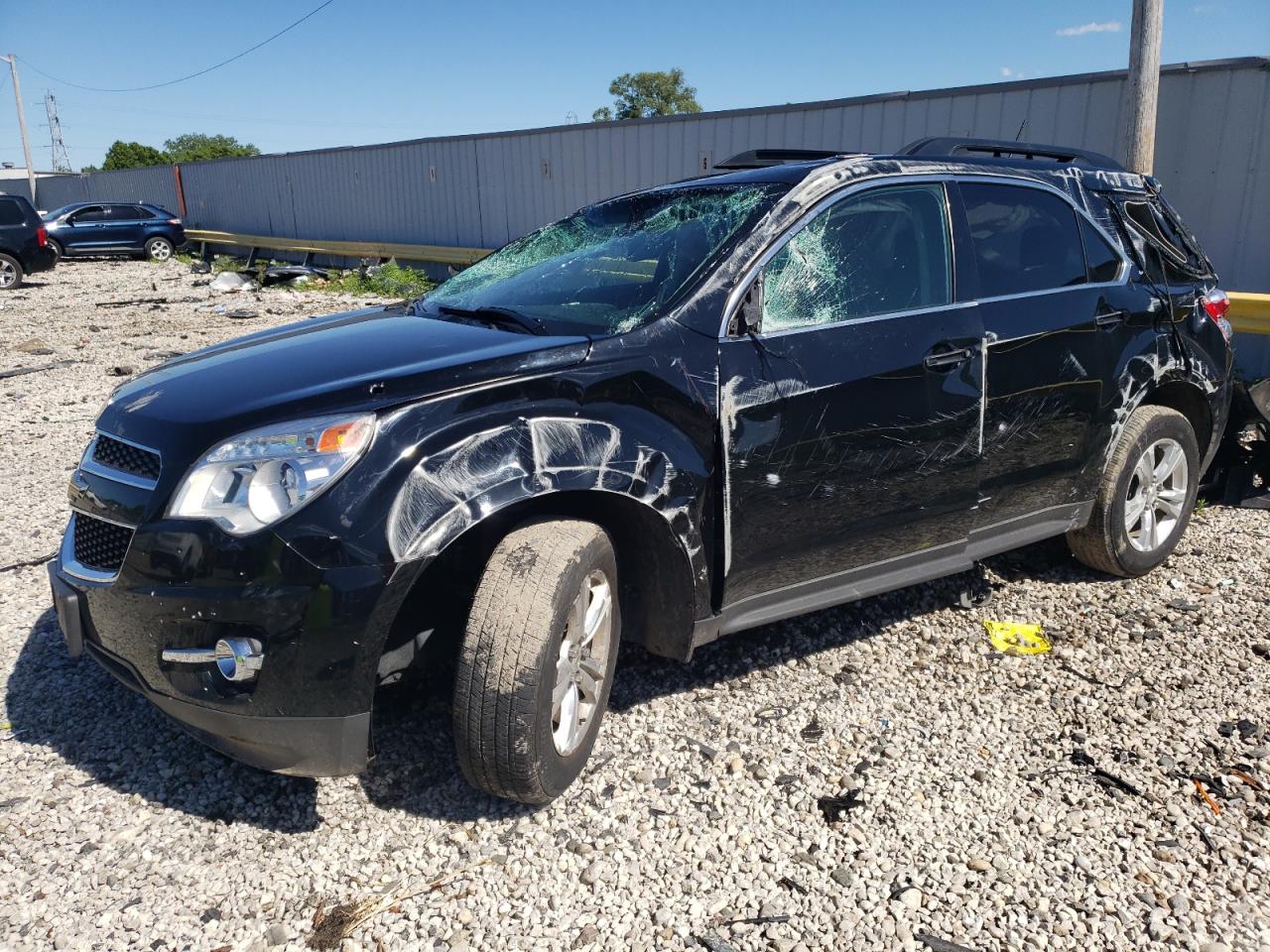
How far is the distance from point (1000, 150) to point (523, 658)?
10.2ft

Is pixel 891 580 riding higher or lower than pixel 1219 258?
lower

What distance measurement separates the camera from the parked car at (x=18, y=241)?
18.5 m

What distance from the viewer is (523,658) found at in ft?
8.40

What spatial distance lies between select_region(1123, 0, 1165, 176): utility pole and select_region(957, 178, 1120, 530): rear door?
11.6ft

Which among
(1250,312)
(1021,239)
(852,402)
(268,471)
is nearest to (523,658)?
(268,471)

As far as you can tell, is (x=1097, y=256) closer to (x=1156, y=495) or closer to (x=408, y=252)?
(x=1156, y=495)

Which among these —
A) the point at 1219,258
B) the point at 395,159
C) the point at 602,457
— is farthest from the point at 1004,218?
the point at 395,159

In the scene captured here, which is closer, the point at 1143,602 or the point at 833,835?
the point at 833,835

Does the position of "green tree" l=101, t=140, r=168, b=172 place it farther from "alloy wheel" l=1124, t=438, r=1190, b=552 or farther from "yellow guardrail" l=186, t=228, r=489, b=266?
"alloy wheel" l=1124, t=438, r=1190, b=552

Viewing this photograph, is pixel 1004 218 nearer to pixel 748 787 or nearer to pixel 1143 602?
pixel 1143 602

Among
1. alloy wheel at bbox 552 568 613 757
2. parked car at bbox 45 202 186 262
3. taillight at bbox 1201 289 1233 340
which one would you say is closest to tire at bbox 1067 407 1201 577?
taillight at bbox 1201 289 1233 340

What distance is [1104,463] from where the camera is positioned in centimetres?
414

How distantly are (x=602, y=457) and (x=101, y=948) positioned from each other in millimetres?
1703

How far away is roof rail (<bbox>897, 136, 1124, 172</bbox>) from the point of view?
13.4 feet
